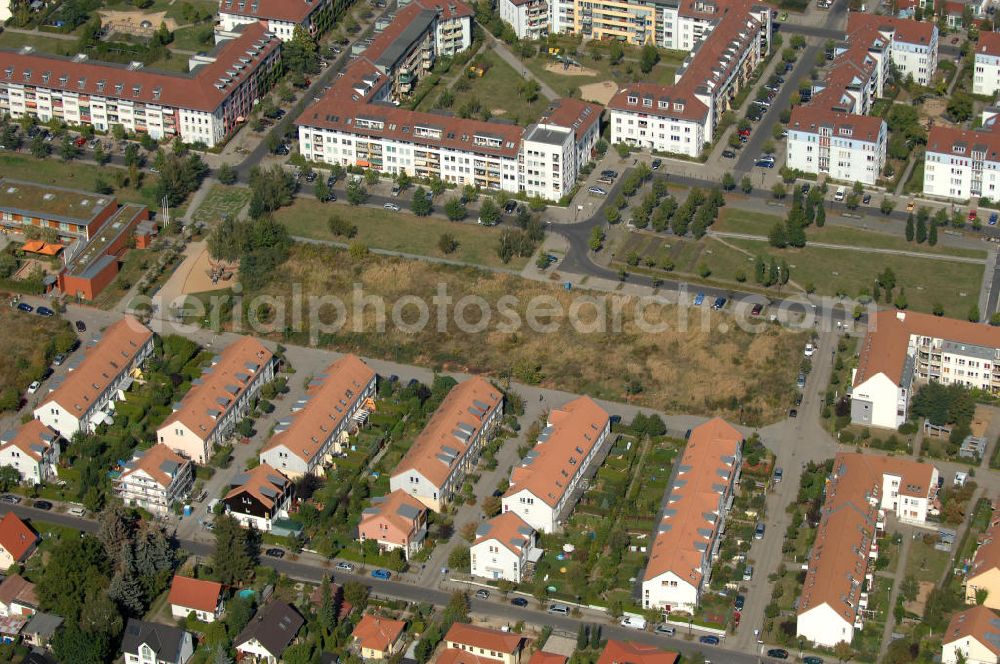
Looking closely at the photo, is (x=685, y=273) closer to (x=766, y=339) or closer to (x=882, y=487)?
(x=766, y=339)

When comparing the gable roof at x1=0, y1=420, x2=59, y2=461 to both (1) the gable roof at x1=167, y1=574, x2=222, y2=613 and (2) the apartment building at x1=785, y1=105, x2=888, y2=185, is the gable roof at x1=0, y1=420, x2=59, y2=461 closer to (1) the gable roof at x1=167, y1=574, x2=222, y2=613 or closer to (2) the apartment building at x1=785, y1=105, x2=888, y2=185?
(1) the gable roof at x1=167, y1=574, x2=222, y2=613

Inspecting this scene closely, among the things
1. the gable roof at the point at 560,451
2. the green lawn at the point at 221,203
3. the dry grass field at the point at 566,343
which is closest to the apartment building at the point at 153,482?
the dry grass field at the point at 566,343

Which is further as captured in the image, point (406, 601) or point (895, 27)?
point (895, 27)

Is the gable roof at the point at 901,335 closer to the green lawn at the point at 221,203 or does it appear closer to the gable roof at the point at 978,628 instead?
the gable roof at the point at 978,628

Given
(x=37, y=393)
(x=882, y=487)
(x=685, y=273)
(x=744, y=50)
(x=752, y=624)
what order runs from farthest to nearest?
1. (x=744, y=50)
2. (x=685, y=273)
3. (x=37, y=393)
4. (x=882, y=487)
5. (x=752, y=624)

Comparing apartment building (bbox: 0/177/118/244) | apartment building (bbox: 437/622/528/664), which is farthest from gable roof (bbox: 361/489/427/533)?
apartment building (bbox: 0/177/118/244)

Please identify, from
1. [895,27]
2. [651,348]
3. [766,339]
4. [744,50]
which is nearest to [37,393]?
[651,348]
